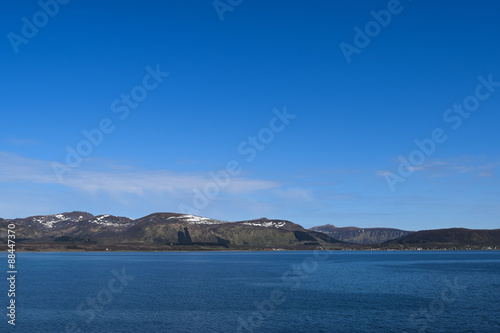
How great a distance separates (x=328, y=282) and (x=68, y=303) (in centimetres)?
7470

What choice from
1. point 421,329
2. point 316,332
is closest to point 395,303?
point 421,329

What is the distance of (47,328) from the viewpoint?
65.3 m

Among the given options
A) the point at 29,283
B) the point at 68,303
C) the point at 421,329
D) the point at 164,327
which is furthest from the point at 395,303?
the point at 29,283

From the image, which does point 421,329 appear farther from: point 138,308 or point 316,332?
point 138,308

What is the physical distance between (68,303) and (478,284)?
10927 cm

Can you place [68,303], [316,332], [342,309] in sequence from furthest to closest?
[68,303] → [342,309] → [316,332]

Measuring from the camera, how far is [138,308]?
271 feet

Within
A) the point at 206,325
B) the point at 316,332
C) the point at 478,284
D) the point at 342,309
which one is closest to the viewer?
the point at 316,332

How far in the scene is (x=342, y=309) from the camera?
8169 centimetres

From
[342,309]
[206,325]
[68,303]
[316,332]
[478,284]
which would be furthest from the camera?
[478,284]

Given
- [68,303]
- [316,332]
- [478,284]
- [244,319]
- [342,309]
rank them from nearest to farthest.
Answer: [316,332], [244,319], [342,309], [68,303], [478,284]

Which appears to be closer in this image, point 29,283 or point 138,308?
point 138,308

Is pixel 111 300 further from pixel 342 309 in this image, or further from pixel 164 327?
pixel 342 309

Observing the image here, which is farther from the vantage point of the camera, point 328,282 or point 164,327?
point 328,282
